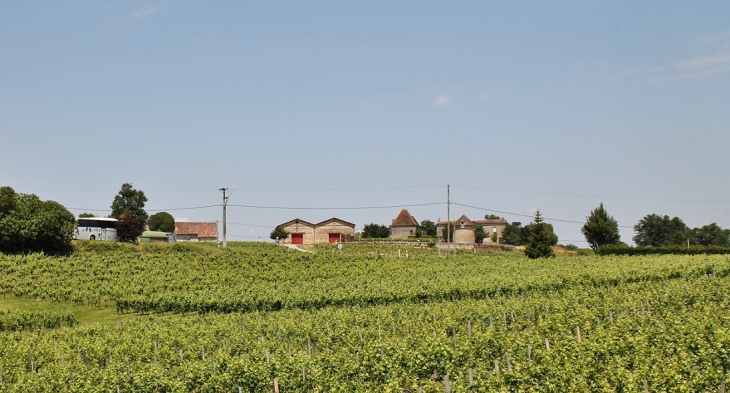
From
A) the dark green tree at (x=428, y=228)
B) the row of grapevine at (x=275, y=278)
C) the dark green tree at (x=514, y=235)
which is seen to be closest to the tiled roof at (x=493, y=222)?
the dark green tree at (x=514, y=235)

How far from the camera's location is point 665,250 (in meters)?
66.6

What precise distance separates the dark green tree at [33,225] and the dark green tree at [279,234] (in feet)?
109

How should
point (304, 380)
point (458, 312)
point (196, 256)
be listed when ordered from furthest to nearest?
point (196, 256)
point (458, 312)
point (304, 380)

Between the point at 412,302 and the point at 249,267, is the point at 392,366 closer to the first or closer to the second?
the point at 412,302

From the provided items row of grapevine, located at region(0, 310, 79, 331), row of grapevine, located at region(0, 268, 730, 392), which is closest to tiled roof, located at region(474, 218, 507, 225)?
row of grapevine, located at region(0, 268, 730, 392)

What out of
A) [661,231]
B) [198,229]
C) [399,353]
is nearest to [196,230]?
[198,229]

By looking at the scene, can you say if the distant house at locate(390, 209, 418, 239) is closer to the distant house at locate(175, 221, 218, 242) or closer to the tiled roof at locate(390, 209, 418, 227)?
the tiled roof at locate(390, 209, 418, 227)

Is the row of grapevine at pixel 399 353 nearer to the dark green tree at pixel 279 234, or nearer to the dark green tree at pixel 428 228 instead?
the dark green tree at pixel 279 234

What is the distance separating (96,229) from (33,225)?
38.1 ft

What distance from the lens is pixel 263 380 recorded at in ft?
52.1

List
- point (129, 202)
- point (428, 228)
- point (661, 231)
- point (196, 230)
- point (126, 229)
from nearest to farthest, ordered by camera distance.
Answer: point (126, 229)
point (196, 230)
point (129, 202)
point (428, 228)
point (661, 231)

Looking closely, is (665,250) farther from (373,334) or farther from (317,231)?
(373,334)

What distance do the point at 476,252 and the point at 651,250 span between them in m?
18.2

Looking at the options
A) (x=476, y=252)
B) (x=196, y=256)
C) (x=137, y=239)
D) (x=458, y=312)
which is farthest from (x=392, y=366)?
(x=137, y=239)
